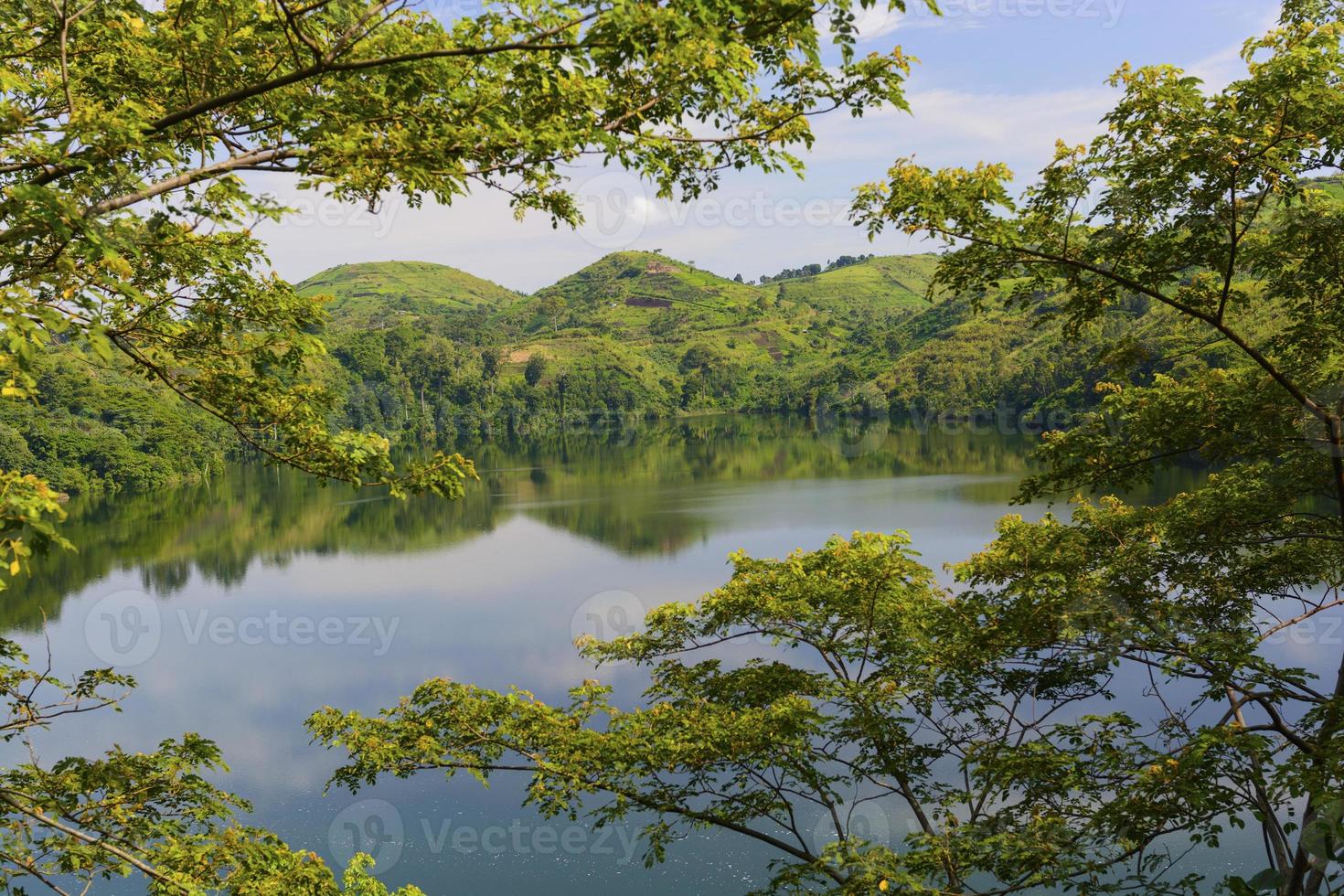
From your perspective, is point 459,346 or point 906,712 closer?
point 906,712

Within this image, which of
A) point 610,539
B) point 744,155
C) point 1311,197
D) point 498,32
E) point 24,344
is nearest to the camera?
point 24,344

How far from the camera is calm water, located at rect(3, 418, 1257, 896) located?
1455cm

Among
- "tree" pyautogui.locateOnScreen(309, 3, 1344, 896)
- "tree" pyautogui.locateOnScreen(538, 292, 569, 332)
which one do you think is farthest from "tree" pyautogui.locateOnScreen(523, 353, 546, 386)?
"tree" pyautogui.locateOnScreen(309, 3, 1344, 896)

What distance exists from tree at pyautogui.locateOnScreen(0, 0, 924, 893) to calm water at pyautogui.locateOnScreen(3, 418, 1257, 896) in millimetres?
9470

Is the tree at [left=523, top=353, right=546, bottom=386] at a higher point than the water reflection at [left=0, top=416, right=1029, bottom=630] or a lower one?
higher

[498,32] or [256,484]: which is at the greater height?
[498,32]

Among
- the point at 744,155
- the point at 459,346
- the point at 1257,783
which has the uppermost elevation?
the point at 459,346

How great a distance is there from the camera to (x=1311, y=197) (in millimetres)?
6133

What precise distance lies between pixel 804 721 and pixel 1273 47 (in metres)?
6.02

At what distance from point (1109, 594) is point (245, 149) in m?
6.35

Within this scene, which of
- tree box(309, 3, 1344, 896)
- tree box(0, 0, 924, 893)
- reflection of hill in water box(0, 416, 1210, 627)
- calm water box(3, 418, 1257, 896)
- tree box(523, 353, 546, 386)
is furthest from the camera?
tree box(523, 353, 546, 386)

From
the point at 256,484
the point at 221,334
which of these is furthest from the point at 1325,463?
the point at 256,484

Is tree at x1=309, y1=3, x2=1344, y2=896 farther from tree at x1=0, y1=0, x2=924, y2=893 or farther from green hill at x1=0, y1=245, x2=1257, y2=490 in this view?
green hill at x1=0, y1=245, x2=1257, y2=490

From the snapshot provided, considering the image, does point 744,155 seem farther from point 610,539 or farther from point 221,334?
point 610,539
